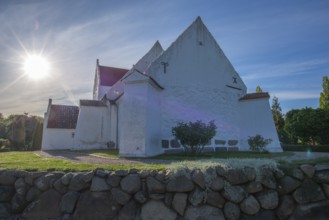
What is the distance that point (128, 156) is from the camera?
11117mm

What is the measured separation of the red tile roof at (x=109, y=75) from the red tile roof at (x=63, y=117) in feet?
13.6

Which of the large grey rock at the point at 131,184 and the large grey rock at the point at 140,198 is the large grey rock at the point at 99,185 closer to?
the large grey rock at the point at 131,184

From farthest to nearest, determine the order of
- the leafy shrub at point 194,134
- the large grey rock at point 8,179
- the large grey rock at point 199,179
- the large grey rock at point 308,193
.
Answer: the leafy shrub at point 194,134
the large grey rock at point 8,179
the large grey rock at point 308,193
the large grey rock at point 199,179

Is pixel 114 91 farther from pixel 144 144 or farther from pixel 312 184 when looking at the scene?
pixel 312 184

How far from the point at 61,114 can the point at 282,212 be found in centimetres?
2282

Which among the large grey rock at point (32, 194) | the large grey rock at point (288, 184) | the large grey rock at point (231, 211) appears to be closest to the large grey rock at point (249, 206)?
the large grey rock at point (231, 211)

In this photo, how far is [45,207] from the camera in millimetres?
5297

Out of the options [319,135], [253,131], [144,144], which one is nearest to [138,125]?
[144,144]

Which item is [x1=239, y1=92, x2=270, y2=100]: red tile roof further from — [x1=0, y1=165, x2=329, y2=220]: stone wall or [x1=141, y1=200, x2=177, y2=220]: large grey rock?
[x1=141, y1=200, x2=177, y2=220]: large grey rock

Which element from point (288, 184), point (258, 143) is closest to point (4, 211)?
point (288, 184)

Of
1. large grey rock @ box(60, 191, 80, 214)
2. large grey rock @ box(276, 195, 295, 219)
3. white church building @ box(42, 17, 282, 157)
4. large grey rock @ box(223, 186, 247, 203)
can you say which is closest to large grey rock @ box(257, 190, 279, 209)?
large grey rock @ box(276, 195, 295, 219)

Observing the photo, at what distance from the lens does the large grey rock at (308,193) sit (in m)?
5.24

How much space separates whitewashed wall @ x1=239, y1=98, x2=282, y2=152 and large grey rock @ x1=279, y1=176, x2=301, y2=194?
11.3 metres

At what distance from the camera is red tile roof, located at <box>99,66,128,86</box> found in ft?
82.0
